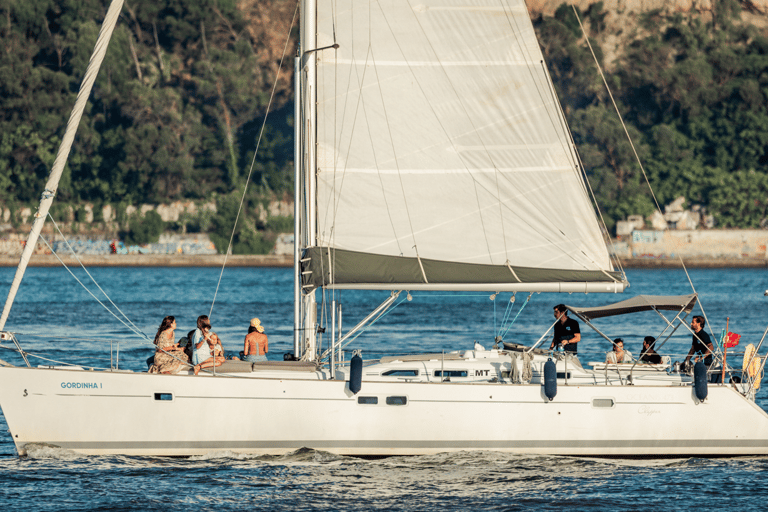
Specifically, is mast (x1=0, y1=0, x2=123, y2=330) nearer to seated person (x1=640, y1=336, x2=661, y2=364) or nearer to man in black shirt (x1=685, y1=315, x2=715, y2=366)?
seated person (x1=640, y1=336, x2=661, y2=364)

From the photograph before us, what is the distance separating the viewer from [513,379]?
14.9 metres

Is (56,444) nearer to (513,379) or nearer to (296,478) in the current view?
(296,478)

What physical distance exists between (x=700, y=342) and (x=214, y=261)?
87181 mm

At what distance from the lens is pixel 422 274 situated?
14953 mm

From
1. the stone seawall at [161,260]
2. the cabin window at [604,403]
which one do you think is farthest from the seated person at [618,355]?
the stone seawall at [161,260]

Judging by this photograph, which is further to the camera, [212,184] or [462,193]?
[212,184]

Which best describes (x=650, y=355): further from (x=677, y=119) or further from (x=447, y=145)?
(x=677, y=119)

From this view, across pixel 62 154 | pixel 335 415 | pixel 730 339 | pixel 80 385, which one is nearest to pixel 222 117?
pixel 62 154

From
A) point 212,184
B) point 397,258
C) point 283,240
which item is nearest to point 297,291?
point 397,258

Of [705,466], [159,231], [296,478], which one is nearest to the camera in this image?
[296,478]

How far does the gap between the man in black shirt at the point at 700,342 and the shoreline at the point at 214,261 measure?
83.4m

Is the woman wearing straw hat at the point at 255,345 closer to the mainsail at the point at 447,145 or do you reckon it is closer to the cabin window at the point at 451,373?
the mainsail at the point at 447,145

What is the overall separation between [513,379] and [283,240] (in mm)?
89697

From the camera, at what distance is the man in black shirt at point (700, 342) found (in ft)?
50.9
